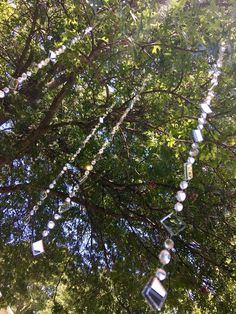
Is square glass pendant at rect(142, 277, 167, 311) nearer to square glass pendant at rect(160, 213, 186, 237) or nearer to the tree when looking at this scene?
square glass pendant at rect(160, 213, 186, 237)

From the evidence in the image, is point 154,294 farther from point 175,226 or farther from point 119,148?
point 119,148

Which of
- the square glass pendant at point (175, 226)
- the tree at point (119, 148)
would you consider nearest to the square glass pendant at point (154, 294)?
the square glass pendant at point (175, 226)

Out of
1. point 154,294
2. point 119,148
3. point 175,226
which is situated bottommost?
point 154,294

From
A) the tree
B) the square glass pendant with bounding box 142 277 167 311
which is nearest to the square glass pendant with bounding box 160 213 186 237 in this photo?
the tree

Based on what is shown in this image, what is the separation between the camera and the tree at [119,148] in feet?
14.4

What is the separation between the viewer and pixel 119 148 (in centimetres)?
641

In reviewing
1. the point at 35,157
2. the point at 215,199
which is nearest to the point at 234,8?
the point at 215,199

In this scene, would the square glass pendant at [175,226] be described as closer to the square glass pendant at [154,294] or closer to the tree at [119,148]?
the tree at [119,148]

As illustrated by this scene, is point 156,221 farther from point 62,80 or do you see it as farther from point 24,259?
point 24,259

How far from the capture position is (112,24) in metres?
4.30

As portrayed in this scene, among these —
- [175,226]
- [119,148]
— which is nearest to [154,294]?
[175,226]

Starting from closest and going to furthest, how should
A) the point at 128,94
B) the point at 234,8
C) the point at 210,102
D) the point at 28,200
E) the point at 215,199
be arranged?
the point at 234,8 → the point at 210,102 → the point at 128,94 → the point at 215,199 → the point at 28,200

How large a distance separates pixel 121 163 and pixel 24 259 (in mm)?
3551

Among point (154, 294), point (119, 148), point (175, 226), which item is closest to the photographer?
point (154, 294)
